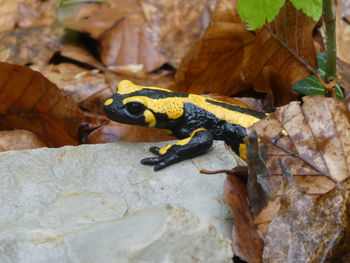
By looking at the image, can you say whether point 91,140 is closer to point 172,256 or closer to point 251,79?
point 251,79

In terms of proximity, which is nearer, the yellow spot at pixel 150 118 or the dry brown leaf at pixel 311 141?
the dry brown leaf at pixel 311 141

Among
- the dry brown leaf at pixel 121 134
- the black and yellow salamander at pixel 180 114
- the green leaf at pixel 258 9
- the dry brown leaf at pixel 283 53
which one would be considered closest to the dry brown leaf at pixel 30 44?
the dry brown leaf at pixel 121 134

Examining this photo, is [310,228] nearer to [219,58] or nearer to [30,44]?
[219,58]

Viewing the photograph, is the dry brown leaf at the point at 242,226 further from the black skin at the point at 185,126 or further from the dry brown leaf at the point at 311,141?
the black skin at the point at 185,126

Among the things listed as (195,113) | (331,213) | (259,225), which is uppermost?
(331,213)

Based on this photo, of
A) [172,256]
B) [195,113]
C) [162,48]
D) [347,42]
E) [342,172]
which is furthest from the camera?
[162,48]

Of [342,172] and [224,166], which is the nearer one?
[342,172]

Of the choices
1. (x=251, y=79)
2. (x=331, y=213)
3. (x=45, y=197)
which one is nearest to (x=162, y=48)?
(x=251, y=79)

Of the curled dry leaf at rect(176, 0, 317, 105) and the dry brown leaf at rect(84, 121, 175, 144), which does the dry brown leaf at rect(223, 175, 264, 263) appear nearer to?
the dry brown leaf at rect(84, 121, 175, 144)

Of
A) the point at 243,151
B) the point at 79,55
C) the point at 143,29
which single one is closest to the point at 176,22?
the point at 143,29
